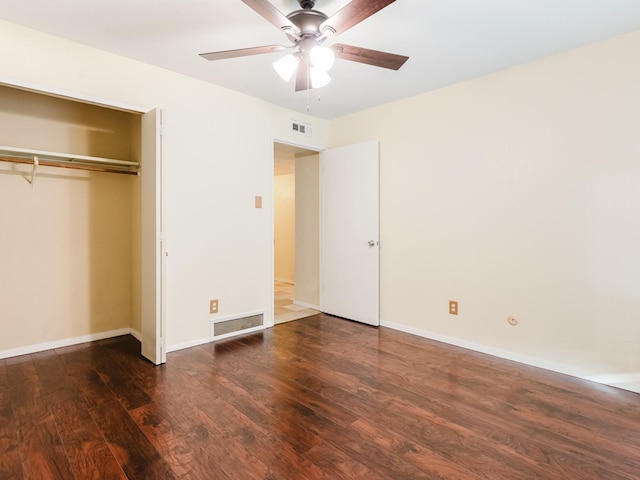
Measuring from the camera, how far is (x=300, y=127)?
4117 millimetres

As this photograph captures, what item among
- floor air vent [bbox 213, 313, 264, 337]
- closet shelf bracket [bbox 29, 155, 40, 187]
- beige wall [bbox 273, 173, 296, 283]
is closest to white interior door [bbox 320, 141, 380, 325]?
floor air vent [bbox 213, 313, 264, 337]

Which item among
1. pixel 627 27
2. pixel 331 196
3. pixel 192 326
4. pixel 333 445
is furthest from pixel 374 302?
pixel 627 27

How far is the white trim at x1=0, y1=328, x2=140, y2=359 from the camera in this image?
9.52 feet

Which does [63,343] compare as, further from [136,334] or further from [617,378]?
[617,378]

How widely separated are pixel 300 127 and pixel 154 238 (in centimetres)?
221

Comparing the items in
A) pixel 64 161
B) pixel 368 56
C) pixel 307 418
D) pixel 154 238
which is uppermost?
pixel 368 56

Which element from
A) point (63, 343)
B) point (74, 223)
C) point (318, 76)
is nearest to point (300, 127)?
point (318, 76)

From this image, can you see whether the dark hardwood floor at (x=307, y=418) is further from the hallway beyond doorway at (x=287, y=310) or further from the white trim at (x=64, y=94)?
the white trim at (x=64, y=94)

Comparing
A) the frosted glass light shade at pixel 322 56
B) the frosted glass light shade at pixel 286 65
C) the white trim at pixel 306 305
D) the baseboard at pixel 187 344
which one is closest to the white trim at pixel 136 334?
the baseboard at pixel 187 344

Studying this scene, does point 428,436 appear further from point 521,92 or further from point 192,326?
point 521,92

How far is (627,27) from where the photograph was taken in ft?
7.54

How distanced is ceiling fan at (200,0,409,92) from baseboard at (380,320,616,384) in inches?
98.0

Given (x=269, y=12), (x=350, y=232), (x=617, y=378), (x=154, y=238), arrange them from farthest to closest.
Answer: (x=350, y=232) → (x=154, y=238) → (x=617, y=378) → (x=269, y=12)

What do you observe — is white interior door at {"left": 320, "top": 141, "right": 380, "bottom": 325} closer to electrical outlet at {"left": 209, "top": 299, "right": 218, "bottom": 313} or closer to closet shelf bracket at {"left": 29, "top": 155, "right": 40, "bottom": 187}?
electrical outlet at {"left": 209, "top": 299, "right": 218, "bottom": 313}
